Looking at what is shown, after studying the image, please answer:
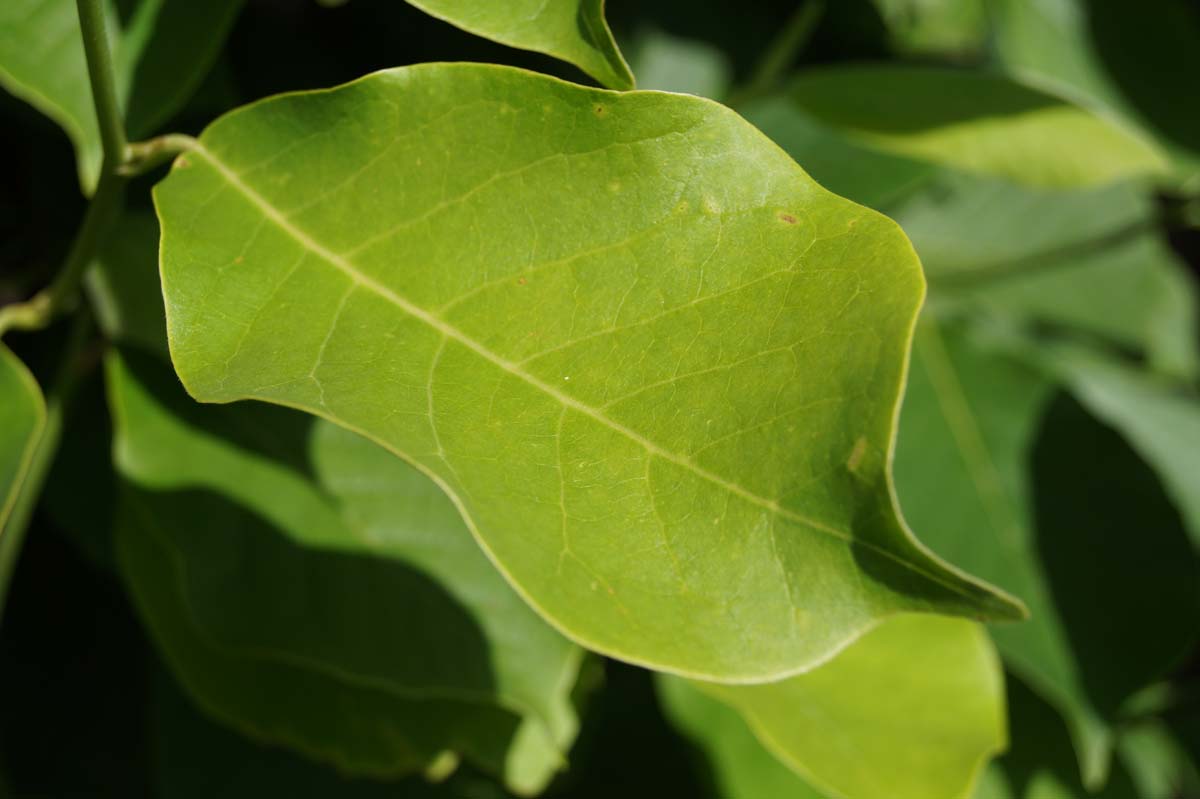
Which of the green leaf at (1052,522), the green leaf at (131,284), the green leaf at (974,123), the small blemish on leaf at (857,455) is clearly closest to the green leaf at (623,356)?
the small blemish on leaf at (857,455)

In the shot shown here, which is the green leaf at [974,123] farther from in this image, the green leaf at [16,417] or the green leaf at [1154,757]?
the green leaf at [1154,757]

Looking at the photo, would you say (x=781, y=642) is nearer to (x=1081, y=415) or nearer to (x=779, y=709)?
(x=779, y=709)

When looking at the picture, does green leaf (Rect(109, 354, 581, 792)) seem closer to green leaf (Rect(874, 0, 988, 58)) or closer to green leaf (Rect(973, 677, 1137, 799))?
green leaf (Rect(973, 677, 1137, 799))

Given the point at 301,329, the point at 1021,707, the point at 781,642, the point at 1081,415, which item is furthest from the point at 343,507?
the point at 1081,415

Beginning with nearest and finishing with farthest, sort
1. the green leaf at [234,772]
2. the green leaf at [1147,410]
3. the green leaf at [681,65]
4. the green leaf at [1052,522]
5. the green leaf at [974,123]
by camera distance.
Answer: the green leaf at [974,123]
the green leaf at [1052,522]
the green leaf at [234,772]
the green leaf at [681,65]
the green leaf at [1147,410]

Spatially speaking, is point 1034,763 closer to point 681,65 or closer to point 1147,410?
point 1147,410

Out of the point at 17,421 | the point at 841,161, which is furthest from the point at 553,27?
the point at 841,161
